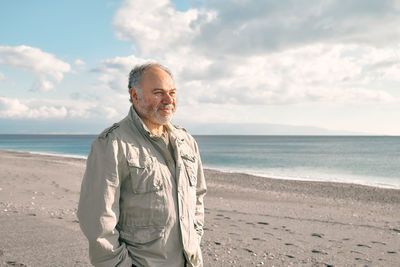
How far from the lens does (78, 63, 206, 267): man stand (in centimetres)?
208

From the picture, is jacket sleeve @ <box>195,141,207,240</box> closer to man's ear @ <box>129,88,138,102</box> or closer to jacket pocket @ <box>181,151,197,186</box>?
jacket pocket @ <box>181,151,197,186</box>

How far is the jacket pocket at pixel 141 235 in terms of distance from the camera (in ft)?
7.16

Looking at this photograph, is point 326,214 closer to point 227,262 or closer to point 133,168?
point 227,262

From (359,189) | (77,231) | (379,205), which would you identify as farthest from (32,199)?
(359,189)

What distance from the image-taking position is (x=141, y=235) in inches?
86.0

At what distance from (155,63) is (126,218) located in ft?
3.63

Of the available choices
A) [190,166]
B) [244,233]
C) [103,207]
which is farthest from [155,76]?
[244,233]

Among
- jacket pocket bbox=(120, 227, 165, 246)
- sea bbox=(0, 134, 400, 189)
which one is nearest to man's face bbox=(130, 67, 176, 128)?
jacket pocket bbox=(120, 227, 165, 246)

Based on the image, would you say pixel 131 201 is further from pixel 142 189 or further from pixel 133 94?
pixel 133 94

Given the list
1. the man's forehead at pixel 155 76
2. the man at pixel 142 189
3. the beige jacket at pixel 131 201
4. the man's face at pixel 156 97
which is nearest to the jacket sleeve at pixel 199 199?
the man at pixel 142 189

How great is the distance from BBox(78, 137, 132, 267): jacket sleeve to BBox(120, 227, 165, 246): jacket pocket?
0.23 feet

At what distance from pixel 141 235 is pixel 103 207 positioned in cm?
33

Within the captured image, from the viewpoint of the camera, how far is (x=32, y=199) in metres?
9.41

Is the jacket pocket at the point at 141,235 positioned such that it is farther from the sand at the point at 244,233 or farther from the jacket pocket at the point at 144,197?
the sand at the point at 244,233
